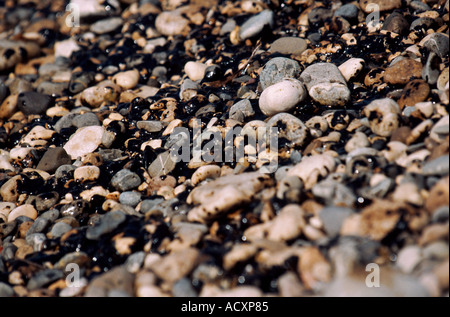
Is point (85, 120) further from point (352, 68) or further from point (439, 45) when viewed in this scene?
point (439, 45)

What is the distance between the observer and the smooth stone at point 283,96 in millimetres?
4203

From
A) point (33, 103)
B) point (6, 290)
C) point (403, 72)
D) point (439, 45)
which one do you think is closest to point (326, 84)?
point (403, 72)

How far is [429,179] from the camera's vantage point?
2.94m

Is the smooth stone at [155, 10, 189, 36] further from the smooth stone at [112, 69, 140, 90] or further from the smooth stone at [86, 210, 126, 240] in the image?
the smooth stone at [86, 210, 126, 240]

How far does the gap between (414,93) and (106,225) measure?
9.99 ft

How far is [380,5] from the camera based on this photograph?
17.3ft

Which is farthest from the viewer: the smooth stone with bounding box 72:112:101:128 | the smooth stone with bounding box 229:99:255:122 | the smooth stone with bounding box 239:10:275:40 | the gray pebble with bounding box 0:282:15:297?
the smooth stone with bounding box 239:10:275:40

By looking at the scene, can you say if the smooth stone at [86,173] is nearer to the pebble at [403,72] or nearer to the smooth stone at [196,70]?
the smooth stone at [196,70]

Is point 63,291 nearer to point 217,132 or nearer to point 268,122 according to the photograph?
point 217,132

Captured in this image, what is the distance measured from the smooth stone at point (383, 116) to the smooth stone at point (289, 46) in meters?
1.82

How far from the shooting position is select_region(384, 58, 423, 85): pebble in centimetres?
416

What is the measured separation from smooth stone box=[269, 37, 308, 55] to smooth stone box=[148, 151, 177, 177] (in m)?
2.19

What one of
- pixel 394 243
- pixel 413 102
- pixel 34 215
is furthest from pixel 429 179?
pixel 34 215

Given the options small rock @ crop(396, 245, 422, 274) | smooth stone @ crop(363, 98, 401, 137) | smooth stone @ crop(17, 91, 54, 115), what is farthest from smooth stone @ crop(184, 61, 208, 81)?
small rock @ crop(396, 245, 422, 274)
